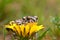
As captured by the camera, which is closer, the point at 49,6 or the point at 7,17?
the point at 7,17

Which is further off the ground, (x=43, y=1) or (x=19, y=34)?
(x=43, y=1)

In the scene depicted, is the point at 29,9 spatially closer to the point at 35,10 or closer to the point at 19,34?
the point at 35,10

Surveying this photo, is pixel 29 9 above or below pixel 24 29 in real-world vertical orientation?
above

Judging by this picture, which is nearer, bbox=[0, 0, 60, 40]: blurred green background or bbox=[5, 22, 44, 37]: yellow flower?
bbox=[5, 22, 44, 37]: yellow flower

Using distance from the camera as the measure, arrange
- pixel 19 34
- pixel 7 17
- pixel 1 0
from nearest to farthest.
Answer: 1. pixel 19 34
2. pixel 7 17
3. pixel 1 0

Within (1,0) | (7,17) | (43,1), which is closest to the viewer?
(7,17)

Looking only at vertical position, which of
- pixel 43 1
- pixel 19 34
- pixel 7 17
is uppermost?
pixel 43 1

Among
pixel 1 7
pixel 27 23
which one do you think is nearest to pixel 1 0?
pixel 1 7

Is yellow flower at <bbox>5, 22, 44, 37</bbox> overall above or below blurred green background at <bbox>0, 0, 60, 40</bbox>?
below

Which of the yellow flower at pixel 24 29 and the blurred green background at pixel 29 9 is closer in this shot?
the yellow flower at pixel 24 29

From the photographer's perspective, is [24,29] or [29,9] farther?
[29,9]

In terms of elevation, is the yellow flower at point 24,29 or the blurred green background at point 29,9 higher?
the blurred green background at point 29,9
